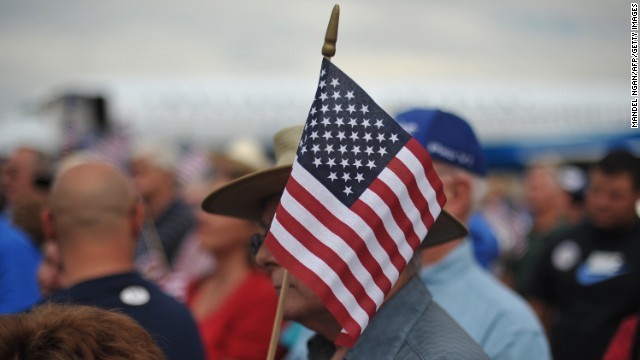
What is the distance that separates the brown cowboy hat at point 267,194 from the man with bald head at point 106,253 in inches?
15.9

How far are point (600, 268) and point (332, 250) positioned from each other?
3560 mm

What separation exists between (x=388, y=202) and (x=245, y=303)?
2346mm

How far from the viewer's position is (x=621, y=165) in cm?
519

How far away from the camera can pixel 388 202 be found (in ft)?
6.31

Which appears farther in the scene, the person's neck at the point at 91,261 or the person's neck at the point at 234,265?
the person's neck at the point at 234,265

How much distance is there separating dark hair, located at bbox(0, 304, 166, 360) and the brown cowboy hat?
2.67ft

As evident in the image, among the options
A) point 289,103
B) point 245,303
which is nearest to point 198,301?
point 245,303

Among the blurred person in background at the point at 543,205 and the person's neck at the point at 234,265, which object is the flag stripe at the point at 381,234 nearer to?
the person's neck at the point at 234,265

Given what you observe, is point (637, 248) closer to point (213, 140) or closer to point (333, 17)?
point (333, 17)

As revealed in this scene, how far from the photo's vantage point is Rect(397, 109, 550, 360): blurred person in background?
296 cm

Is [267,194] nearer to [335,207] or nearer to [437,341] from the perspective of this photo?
[335,207]

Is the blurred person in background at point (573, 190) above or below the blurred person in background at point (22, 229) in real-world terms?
below

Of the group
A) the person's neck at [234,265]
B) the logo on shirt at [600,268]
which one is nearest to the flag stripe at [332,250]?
the person's neck at [234,265]

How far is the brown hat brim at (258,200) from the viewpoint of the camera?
235cm
